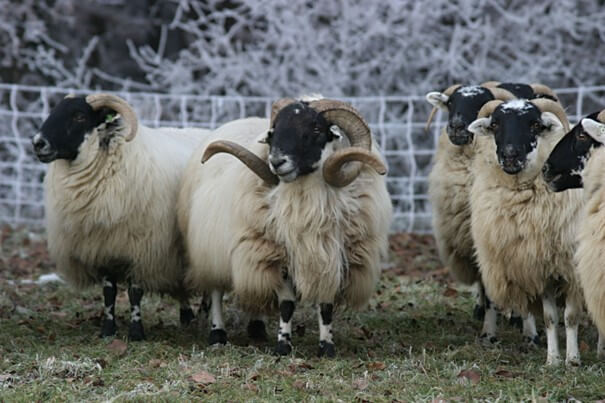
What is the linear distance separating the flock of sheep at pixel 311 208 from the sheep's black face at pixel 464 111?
0.01 m

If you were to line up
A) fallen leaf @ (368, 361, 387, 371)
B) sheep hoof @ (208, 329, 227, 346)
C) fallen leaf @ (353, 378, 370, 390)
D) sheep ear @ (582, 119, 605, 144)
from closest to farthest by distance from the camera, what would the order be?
fallen leaf @ (353, 378, 370, 390), sheep ear @ (582, 119, 605, 144), fallen leaf @ (368, 361, 387, 371), sheep hoof @ (208, 329, 227, 346)

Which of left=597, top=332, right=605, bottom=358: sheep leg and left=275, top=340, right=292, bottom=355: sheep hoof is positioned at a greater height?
left=597, top=332, right=605, bottom=358: sheep leg

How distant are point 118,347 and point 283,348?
46.5 inches

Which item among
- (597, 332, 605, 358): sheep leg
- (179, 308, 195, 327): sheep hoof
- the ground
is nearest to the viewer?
the ground

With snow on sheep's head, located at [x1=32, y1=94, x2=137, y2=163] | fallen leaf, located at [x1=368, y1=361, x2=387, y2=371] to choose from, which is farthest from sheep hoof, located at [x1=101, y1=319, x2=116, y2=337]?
fallen leaf, located at [x1=368, y1=361, x2=387, y2=371]

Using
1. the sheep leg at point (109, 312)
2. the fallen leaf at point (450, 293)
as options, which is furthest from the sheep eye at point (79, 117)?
the fallen leaf at point (450, 293)

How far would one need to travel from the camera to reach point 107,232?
25.6ft

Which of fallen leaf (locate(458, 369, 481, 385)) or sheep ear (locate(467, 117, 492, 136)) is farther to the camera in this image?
sheep ear (locate(467, 117, 492, 136))

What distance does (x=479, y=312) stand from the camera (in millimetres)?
8711

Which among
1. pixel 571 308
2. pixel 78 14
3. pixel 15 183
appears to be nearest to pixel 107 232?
pixel 571 308

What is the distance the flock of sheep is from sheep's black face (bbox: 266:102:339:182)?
0.03 ft

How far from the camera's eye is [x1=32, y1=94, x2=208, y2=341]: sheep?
25.4ft

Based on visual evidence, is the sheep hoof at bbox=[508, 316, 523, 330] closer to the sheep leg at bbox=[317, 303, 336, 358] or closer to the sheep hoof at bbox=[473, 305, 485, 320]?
the sheep hoof at bbox=[473, 305, 485, 320]

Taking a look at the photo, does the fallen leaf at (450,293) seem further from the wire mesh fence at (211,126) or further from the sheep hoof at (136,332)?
the wire mesh fence at (211,126)
